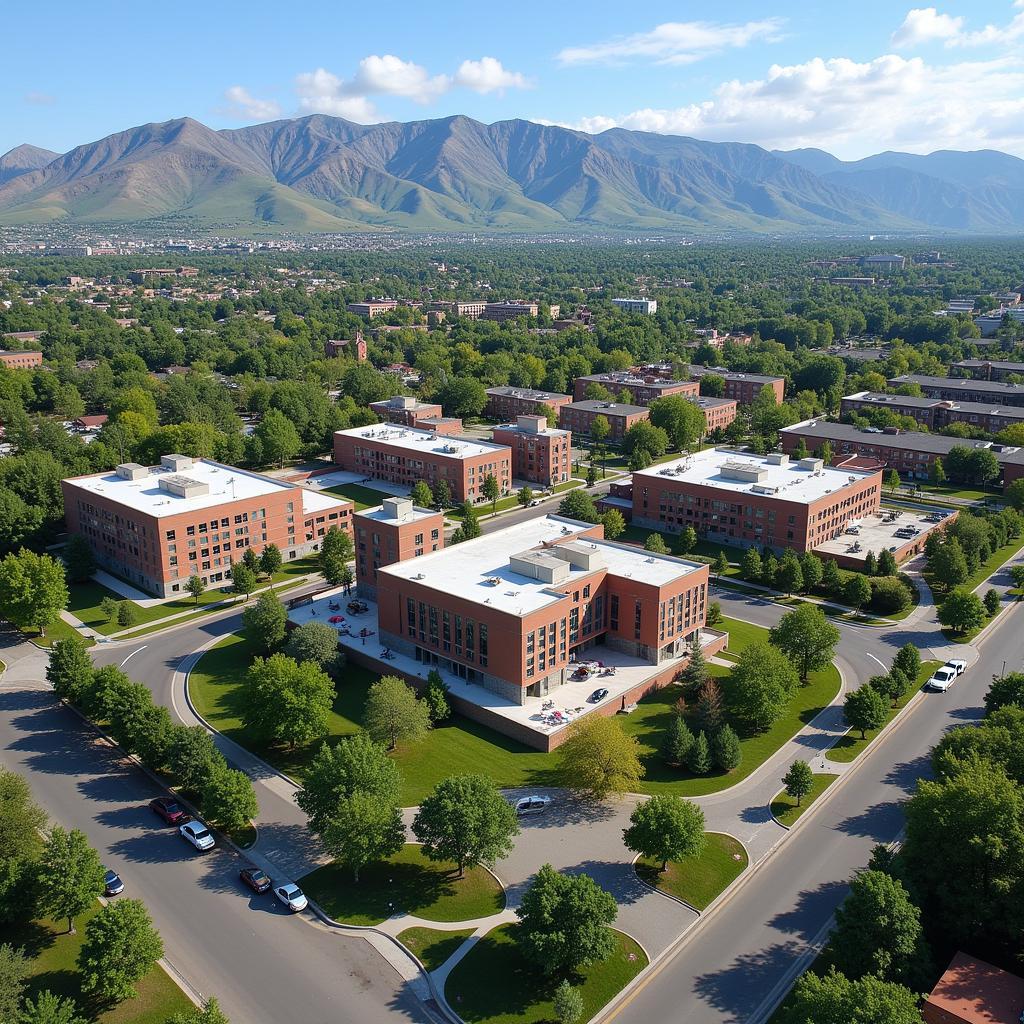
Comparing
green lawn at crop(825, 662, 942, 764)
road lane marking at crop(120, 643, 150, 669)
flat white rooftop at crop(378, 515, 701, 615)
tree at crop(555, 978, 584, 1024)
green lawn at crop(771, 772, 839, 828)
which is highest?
flat white rooftop at crop(378, 515, 701, 615)

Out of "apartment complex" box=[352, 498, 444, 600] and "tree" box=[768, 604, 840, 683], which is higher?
"apartment complex" box=[352, 498, 444, 600]

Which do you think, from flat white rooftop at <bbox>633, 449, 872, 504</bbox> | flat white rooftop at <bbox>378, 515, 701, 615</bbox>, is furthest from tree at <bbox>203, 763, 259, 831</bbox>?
flat white rooftop at <bbox>633, 449, 872, 504</bbox>

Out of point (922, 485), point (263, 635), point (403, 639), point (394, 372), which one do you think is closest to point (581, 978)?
point (403, 639)

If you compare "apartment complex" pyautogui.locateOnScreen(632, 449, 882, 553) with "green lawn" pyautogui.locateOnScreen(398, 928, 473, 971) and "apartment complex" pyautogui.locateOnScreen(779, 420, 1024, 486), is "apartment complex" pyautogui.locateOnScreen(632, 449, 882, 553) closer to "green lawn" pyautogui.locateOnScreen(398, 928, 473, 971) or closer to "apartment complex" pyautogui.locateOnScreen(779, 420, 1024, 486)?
"apartment complex" pyautogui.locateOnScreen(779, 420, 1024, 486)

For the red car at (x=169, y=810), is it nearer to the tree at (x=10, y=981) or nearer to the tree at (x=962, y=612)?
the tree at (x=10, y=981)

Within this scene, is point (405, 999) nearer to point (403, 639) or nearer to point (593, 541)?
point (403, 639)

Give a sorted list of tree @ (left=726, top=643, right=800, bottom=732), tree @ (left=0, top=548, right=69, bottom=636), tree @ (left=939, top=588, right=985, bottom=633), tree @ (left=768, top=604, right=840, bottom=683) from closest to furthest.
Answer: tree @ (left=726, top=643, right=800, bottom=732), tree @ (left=768, top=604, right=840, bottom=683), tree @ (left=0, top=548, right=69, bottom=636), tree @ (left=939, top=588, right=985, bottom=633)

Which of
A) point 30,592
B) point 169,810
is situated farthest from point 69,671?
point 169,810
